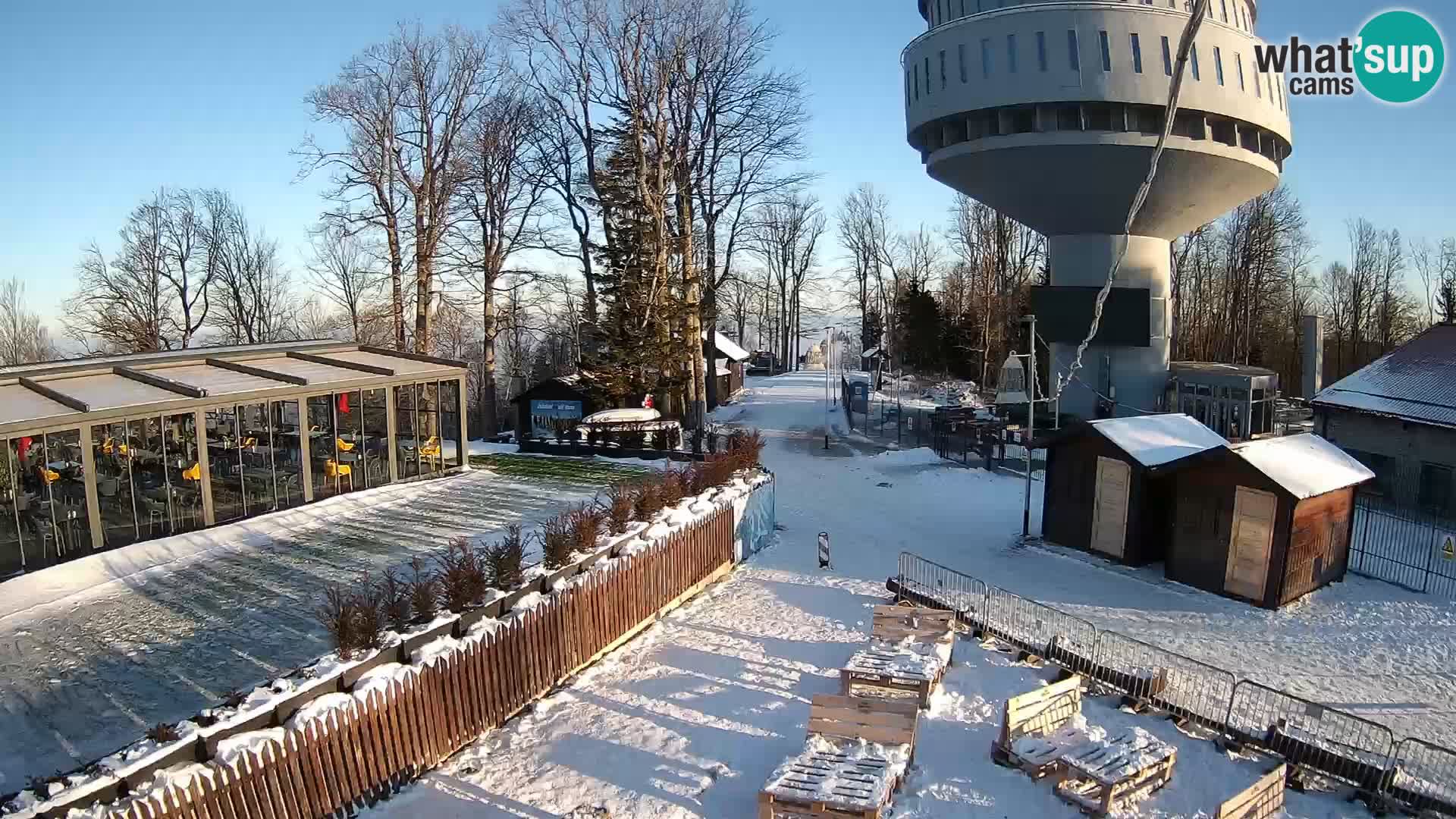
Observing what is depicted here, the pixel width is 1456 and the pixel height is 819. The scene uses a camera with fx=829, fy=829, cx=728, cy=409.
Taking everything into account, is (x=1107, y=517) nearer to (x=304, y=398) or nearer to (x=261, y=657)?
(x=261, y=657)

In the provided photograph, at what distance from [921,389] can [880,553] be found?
99.9 ft

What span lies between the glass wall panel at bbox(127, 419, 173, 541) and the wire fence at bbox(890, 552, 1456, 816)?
1324 cm

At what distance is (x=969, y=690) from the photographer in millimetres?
10617

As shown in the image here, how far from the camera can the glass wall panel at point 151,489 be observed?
15125mm

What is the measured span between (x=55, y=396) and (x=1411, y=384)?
30055mm

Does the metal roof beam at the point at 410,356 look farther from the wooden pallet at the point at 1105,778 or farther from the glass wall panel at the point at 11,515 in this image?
the wooden pallet at the point at 1105,778

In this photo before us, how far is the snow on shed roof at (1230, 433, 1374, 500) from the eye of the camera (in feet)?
45.4

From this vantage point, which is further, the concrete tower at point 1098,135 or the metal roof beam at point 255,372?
the concrete tower at point 1098,135

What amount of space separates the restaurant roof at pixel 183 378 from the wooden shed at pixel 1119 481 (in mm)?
14699

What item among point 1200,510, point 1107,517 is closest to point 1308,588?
point 1200,510

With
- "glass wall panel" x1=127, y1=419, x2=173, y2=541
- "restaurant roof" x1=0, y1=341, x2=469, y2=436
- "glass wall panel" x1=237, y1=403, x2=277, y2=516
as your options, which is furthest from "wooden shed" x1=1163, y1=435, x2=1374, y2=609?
"glass wall panel" x1=127, y1=419, x2=173, y2=541

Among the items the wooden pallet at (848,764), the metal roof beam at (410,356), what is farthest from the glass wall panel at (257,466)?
the wooden pallet at (848,764)

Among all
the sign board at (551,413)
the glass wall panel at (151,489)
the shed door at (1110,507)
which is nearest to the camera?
the glass wall panel at (151,489)

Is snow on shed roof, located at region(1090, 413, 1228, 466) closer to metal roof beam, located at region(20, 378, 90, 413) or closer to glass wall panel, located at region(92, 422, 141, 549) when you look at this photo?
glass wall panel, located at region(92, 422, 141, 549)
